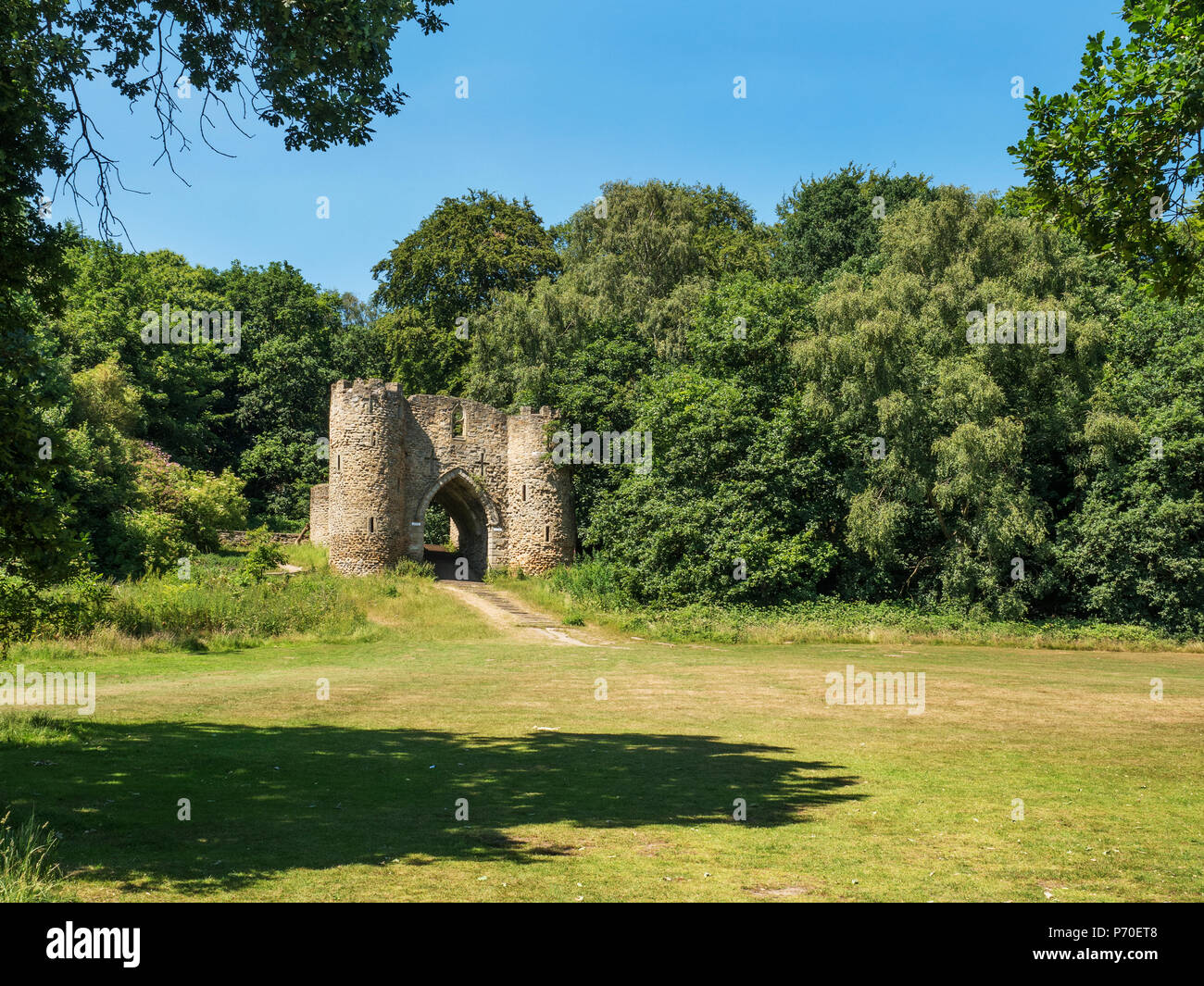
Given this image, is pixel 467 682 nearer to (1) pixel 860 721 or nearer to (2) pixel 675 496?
(1) pixel 860 721

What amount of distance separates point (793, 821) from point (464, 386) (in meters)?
41.6

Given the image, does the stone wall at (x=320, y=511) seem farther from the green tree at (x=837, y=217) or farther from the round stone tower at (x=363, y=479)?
the green tree at (x=837, y=217)

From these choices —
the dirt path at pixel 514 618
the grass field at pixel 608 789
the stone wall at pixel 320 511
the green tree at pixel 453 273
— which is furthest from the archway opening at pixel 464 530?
the grass field at pixel 608 789

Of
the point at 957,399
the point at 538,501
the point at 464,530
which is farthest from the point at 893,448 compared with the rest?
the point at 464,530

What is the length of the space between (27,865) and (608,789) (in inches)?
194

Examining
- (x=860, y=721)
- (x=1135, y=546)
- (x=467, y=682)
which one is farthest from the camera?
(x=1135, y=546)

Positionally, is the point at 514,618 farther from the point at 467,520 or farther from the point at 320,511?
the point at 320,511

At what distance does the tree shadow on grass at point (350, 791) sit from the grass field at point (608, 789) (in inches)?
1.5

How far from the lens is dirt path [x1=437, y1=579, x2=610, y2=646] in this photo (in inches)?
1005

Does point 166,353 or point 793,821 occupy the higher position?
point 166,353

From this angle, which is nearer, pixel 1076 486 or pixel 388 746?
pixel 388 746

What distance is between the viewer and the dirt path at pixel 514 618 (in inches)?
1005

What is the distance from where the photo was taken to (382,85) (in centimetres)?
1018

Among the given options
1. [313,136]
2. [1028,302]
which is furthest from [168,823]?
[1028,302]
